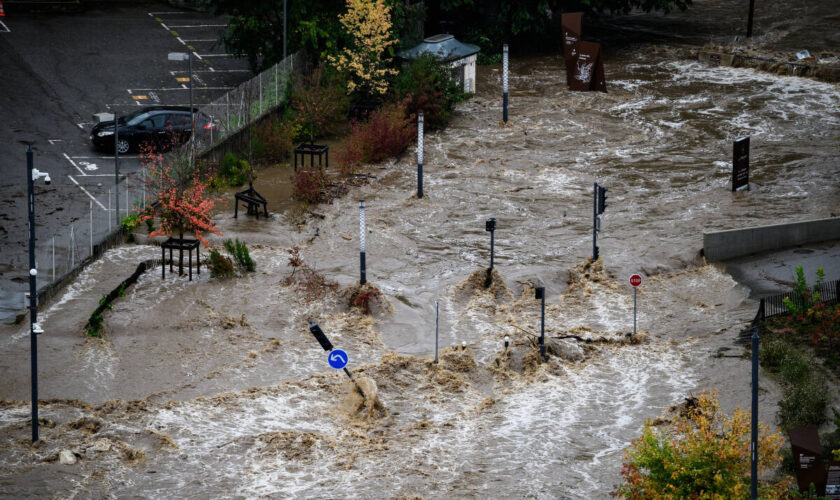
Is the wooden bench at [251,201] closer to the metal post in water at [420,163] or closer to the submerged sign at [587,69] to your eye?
the metal post in water at [420,163]

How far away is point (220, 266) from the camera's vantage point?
95.4 feet

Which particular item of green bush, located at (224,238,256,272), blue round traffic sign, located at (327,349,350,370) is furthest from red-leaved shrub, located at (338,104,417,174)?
blue round traffic sign, located at (327,349,350,370)

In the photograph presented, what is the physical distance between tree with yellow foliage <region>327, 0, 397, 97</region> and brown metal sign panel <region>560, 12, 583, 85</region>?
7137 millimetres

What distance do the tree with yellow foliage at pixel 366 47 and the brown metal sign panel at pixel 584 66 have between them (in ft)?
25.9

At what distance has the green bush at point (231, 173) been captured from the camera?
3719 centimetres

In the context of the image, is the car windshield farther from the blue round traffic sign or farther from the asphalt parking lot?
the blue round traffic sign

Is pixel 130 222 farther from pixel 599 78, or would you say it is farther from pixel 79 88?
pixel 599 78

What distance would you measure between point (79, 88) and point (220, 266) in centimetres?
1926

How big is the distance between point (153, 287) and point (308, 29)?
740 inches

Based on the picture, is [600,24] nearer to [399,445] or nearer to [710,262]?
[710,262]

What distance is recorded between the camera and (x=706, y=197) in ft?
122

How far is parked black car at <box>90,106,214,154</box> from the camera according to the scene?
38094 millimetres

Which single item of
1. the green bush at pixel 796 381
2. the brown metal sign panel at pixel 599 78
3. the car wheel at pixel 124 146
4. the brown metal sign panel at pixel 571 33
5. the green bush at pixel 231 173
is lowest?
the green bush at pixel 796 381

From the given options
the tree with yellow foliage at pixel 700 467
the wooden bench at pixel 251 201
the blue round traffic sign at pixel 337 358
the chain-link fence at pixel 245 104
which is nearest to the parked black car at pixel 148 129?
the chain-link fence at pixel 245 104
